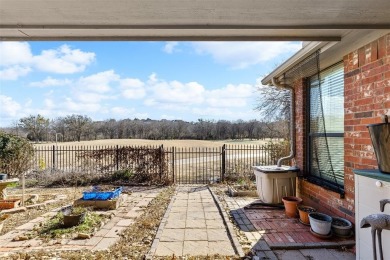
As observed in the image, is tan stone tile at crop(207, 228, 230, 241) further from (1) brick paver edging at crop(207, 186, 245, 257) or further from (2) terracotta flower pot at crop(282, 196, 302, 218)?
(2) terracotta flower pot at crop(282, 196, 302, 218)

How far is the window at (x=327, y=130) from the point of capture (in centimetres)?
430

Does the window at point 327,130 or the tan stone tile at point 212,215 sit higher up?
the window at point 327,130

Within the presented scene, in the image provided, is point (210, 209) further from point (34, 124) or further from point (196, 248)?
point (34, 124)

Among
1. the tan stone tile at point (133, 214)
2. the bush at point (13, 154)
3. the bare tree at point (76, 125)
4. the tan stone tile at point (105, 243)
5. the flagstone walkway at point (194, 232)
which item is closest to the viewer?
the flagstone walkway at point (194, 232)

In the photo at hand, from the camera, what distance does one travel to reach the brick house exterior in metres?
3.11

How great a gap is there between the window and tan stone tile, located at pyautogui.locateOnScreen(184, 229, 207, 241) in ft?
7.11

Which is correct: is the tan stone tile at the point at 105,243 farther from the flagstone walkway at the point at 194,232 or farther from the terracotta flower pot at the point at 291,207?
the terracotta flower pot at the point at 291,207

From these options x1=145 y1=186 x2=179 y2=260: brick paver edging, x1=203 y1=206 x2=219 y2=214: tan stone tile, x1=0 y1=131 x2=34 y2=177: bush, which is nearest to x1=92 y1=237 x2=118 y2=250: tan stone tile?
x1=145 y1=186 x2=179 y2=260: brick paver edging

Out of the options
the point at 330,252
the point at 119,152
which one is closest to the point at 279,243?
the point at 330,252

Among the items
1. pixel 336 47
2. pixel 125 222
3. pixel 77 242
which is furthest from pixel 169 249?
pixel 336 47

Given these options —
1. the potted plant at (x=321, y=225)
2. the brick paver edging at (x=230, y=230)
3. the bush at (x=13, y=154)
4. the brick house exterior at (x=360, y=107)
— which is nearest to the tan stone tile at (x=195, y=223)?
the brick paver edging at (x=230, y=230)

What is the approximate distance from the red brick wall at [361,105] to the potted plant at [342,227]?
90mm

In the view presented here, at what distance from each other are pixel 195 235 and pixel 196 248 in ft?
1.51

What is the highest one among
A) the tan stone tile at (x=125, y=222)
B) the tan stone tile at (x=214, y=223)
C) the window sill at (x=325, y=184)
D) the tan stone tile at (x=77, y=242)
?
the window sill at (x=325, y=184)
